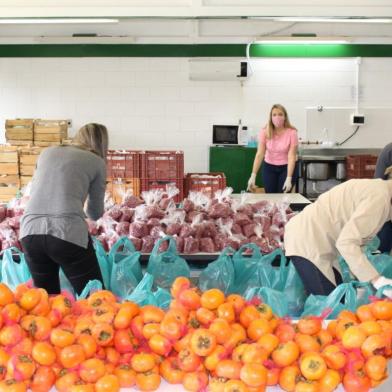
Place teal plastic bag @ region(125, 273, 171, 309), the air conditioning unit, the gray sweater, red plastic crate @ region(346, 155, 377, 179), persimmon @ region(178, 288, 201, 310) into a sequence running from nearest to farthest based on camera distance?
persimmon @ region(178, 288, 201, 310)
teal plastic bag @ region(125, 273, 171, 309)
the gray sweater
red plastic crate @ region(346, 155, 377, 179)
the air conditioning unit

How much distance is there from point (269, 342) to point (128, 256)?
1.81 meters

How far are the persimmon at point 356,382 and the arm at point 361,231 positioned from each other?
99cm

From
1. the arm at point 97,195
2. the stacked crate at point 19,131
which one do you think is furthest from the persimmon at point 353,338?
the stacked crate at point 19,131

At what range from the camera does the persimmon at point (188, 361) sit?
179 centimetres

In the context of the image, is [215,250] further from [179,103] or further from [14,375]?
[179,103]

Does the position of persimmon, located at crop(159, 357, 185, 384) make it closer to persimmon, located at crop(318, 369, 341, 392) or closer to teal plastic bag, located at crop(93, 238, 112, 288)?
persimmon, located at crop(318, 369, 341, 392)

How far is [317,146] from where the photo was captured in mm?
9781

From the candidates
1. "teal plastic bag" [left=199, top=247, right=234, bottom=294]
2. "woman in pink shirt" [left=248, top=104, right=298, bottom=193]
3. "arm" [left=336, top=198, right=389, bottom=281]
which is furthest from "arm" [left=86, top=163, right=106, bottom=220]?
"woman in pink shirt" [left=248, top=104, right=298, bottom=193]

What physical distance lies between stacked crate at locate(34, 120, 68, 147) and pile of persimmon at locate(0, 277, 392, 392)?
7.77 m

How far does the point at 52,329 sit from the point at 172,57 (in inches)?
344

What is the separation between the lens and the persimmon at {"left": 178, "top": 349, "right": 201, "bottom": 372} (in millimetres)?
1790

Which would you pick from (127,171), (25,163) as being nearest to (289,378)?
(127,171)

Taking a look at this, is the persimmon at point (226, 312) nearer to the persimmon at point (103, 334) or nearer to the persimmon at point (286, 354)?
the persimmon at point (286, 354)

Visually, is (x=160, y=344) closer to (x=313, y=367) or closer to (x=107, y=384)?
(x=107, y=384)
